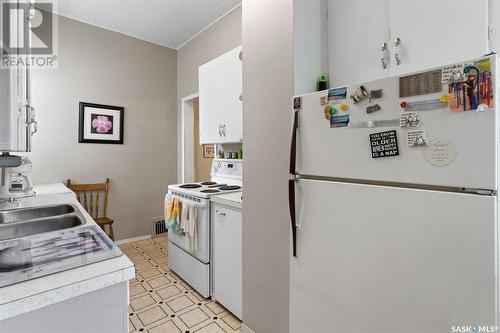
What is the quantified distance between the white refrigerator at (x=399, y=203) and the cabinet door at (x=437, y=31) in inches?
14.1

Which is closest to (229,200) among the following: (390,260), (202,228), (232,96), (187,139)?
(202,228)

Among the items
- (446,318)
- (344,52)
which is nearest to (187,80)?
(344,52)

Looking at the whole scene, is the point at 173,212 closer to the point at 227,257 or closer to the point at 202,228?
the point at 202,228

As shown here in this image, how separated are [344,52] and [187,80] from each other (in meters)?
2.89

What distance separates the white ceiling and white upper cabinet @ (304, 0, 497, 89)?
1.83 metres

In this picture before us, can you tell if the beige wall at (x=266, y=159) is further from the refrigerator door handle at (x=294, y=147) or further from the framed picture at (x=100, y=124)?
the framed picture at (x=100, y=124)

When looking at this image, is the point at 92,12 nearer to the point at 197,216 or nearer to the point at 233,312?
the point at 197,216

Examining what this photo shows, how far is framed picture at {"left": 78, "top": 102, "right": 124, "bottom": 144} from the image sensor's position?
3193 millimetres

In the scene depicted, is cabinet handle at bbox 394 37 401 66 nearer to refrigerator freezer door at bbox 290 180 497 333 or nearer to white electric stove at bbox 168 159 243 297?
refrigerator freezer door at bbox 290 180 497 333

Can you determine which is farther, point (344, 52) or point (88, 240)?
point (344, 52)

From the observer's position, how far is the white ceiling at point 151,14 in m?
2.76

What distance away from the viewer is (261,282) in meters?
1.60

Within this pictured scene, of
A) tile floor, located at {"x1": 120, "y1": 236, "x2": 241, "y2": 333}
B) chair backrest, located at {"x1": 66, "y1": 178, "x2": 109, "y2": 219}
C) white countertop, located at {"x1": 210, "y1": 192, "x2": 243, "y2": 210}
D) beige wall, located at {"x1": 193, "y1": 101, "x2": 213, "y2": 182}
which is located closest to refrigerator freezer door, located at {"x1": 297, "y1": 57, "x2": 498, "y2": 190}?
white countertop, located at {"x1": 210, "y1": 192, "x2": 243, "y2": 210}

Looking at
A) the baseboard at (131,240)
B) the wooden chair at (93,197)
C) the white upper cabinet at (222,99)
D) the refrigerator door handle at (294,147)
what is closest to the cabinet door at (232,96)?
the white upper cabinet at (222,99)
